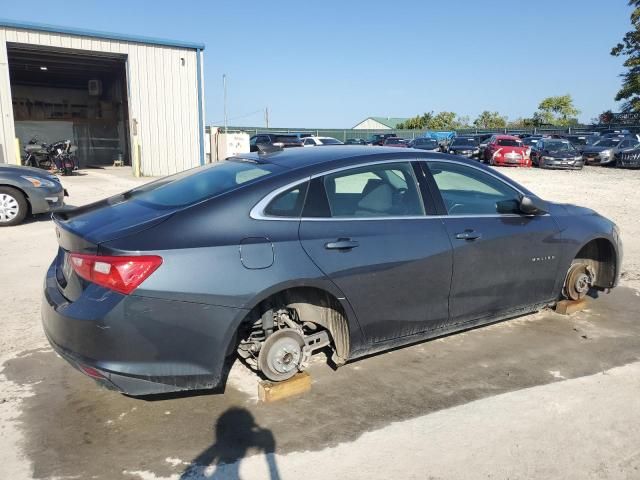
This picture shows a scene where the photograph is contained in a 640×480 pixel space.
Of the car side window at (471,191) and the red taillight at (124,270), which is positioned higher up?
the car side window at (471,191)

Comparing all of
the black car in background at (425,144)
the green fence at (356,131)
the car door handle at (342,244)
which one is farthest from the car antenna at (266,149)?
the green fence at (356,131)

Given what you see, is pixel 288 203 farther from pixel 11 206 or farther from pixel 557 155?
pixel 557 155

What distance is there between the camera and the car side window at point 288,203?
324 cm

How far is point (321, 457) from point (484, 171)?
263 centimetres

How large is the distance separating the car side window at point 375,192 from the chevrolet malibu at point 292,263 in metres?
0.01

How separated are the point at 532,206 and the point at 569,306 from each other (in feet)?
4.59

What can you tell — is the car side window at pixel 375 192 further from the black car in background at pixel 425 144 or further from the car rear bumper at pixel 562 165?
the black car in background at pixel 425 144

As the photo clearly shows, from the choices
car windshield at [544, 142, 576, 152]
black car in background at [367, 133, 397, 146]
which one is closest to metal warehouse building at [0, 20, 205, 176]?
black car in background at [367, 133, 397, 146]

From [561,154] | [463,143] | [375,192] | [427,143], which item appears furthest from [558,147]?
[375,192]

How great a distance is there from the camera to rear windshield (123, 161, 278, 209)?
3.34m

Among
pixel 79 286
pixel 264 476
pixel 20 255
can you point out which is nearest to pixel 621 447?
pixel 264 476

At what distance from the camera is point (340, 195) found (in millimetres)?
3609

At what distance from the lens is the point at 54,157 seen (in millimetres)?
19562

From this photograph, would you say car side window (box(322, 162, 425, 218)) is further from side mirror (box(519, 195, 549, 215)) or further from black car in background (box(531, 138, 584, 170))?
black car in background (box(531, 138, 584, 170))
